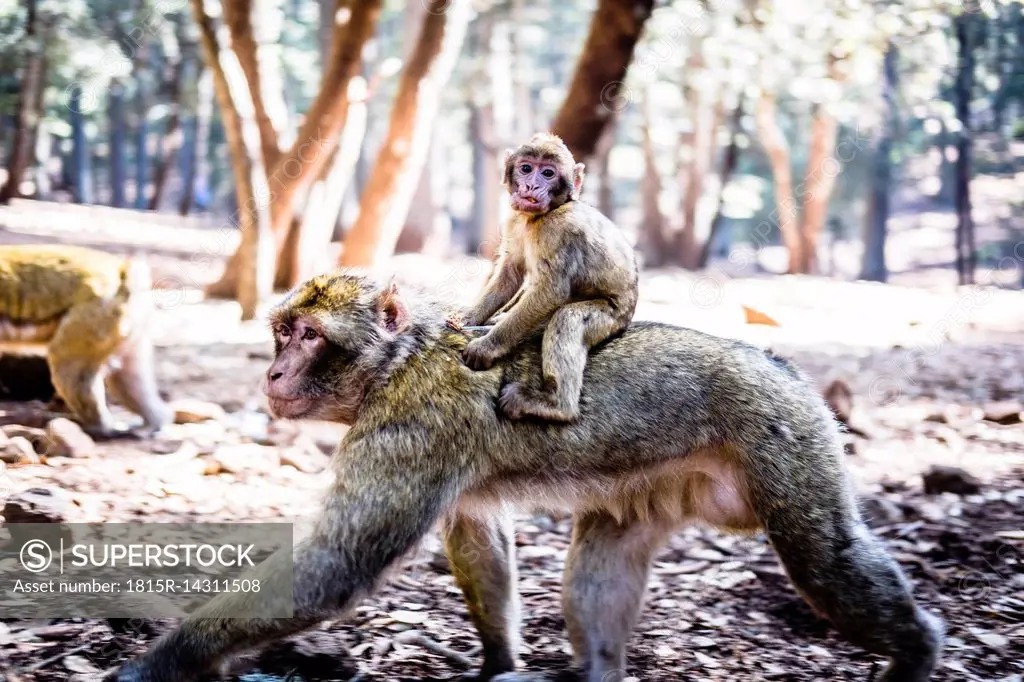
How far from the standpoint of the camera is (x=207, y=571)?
17.8 ft

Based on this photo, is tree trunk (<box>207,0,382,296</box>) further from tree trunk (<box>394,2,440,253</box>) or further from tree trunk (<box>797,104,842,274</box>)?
tree trunk (<box>797,104,842,274</box>)

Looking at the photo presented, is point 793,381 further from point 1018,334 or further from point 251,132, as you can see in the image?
point 1018,334

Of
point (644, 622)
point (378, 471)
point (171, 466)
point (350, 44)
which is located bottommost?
point (644, 622)

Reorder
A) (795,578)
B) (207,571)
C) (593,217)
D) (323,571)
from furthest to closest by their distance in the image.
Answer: (207,571) → (593,217) → (795,578) → (323,571)

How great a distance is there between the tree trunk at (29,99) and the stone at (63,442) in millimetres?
7733

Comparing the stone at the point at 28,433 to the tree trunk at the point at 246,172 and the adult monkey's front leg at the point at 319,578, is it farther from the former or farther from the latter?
the tree trunk at the point at 246,172

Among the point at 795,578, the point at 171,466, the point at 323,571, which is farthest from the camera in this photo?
the point at 171,466

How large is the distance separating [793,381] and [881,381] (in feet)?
26.2

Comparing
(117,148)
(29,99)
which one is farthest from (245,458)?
(117,148)

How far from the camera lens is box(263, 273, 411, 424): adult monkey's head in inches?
165

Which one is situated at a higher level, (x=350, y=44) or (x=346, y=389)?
(x=350, y=44)

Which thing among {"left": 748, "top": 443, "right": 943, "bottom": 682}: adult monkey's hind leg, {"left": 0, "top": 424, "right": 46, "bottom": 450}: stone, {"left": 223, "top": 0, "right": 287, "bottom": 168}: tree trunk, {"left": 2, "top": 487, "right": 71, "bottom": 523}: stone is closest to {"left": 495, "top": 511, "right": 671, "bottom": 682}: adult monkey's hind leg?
{"left": 748, "top": 443, "right": 943, "bottom": 682}: adult monkey's hind leg

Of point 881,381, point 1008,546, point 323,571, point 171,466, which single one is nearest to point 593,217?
point 323,571

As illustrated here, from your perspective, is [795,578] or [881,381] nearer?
[795,578]
